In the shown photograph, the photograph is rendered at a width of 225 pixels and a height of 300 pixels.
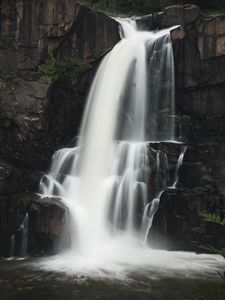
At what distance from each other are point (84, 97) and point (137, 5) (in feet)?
30.0

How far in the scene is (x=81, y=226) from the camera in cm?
1459

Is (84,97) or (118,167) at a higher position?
(84,97)

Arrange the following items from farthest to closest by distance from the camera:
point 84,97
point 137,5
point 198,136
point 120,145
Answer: point 137,5
point 84,97
point 198,136
point 120,145

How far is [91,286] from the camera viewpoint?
10188mm

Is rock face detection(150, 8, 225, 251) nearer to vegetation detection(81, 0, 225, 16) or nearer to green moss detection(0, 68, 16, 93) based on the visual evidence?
vegetation detection(81, 0, 225, 16)

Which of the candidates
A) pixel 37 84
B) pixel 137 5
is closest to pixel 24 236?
pixel 37 84

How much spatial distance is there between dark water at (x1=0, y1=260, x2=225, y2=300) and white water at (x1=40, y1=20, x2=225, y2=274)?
104 centimetres

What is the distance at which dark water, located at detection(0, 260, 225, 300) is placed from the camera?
9570 mm

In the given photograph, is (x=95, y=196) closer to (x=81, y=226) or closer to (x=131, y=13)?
(x=81, y=226)

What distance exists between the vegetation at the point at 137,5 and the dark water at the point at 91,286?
17.5 m

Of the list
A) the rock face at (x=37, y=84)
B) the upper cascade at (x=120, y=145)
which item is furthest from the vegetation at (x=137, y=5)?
the rock face at (x=37, y=84)

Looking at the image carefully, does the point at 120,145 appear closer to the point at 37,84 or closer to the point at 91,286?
the point at 37,84

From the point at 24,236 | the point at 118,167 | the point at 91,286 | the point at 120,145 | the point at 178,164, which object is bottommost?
the point at 91,286

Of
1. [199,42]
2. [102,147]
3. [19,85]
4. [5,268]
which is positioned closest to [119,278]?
[5,268]
